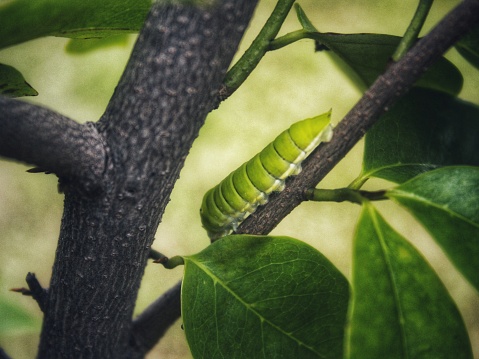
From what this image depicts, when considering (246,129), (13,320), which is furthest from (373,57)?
(246,129)

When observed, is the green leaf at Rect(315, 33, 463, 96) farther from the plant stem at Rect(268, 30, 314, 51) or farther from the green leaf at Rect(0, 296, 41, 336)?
the green leaf at Rect(0, 296, 41, 336)

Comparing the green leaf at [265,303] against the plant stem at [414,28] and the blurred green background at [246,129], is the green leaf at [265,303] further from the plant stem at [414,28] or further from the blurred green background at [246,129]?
the blurred green background at [246,129]

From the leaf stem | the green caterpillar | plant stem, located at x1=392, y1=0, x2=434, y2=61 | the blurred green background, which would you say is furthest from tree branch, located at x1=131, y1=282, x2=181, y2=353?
the blurred green background

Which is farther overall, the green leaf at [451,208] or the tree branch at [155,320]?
the tree branch at [155,320]

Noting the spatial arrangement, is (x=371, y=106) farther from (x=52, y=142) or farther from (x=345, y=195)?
(x=52, y=142)

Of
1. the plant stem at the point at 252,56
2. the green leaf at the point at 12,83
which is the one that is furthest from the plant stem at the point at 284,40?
the green leaf at the point at 12,83
